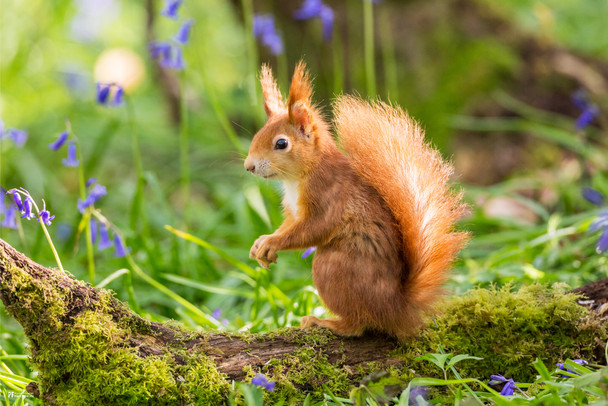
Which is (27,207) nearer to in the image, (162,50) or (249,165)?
(249,165)

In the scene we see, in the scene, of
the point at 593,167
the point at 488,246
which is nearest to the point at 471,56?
the point at 593,167

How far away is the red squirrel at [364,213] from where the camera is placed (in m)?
2.15

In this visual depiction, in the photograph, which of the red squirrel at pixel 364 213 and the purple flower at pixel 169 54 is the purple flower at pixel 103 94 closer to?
the purple flower at pixel 169 54

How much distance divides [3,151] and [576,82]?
4.70 meters

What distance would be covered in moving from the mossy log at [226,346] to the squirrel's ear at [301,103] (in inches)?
28.8

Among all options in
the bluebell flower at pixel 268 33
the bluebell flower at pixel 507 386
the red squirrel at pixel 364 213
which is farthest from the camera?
the bluebell flower at pixel 268 33

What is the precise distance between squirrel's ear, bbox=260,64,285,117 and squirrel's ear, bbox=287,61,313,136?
8.7 inches

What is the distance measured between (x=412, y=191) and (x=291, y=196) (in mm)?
449

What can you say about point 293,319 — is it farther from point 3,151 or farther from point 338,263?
point 3,151

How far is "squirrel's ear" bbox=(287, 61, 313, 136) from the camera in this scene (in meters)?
2.20

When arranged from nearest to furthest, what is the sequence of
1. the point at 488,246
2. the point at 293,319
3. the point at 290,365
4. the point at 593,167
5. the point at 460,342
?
1. the point at 290,365
2. the point at 460,342
3. the point at 293,319
4. the point at 488,246
5. the point at 593,167

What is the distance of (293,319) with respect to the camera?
9.14 feet

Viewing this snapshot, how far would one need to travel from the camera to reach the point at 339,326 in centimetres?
223

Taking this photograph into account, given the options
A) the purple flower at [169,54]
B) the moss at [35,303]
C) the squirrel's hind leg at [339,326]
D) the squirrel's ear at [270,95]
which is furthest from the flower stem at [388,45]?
the moss at [35,303]
